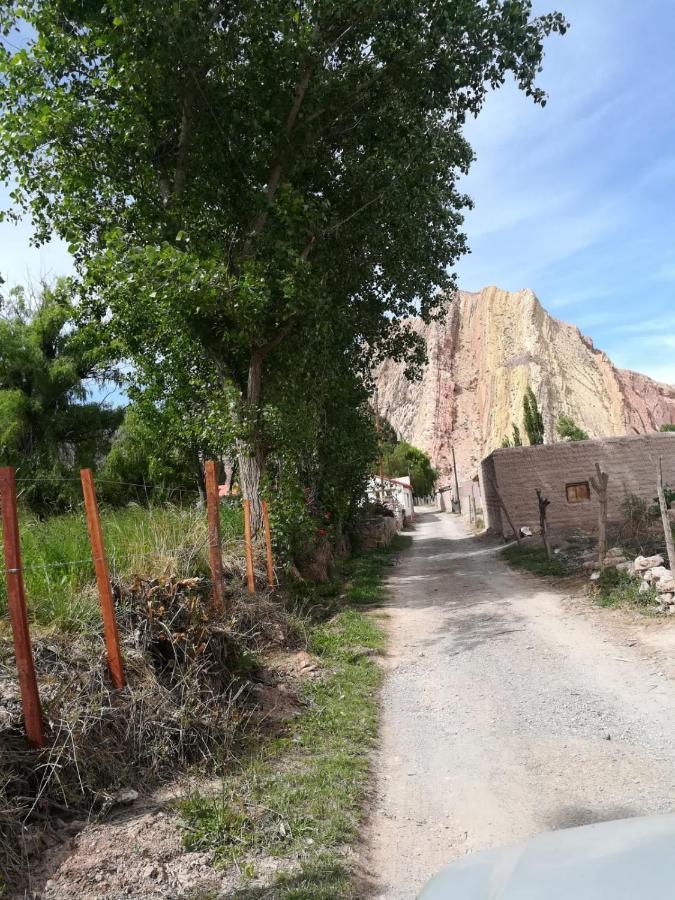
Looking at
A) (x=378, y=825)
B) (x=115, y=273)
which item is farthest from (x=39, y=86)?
(x=378, y=825)

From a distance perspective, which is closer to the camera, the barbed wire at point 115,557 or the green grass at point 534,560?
the barbed wire at point 115,557

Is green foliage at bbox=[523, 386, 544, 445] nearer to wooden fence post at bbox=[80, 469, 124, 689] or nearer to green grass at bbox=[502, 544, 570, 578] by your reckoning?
green grass at bbox=[502, 544, 570, 578]

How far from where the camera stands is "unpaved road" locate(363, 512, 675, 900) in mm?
4086

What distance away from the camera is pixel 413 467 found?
8412 cm

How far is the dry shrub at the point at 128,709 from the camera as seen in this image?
3.86 m

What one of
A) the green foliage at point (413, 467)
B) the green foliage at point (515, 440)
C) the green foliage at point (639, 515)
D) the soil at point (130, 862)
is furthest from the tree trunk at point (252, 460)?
the green foliage at point (413, 467)

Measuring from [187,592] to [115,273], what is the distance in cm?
652

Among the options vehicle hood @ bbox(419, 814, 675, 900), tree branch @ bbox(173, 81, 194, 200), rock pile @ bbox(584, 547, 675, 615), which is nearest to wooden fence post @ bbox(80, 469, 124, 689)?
vehicle hood @ bbox(419, 814, 675, 900)

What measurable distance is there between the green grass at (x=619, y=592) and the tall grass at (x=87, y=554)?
20.8 ft

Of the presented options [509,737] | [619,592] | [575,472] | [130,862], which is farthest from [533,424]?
[130,862]

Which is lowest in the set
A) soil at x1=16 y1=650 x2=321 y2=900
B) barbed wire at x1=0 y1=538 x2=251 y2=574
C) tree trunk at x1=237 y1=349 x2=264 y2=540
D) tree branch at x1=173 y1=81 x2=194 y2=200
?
soil at x1=16 y1=650 x2=321 y2=900

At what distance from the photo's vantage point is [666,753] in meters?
4.92

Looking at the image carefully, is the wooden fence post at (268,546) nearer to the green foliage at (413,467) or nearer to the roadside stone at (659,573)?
the roadside stone at (659,573)

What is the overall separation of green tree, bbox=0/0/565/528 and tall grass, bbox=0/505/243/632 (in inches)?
165
